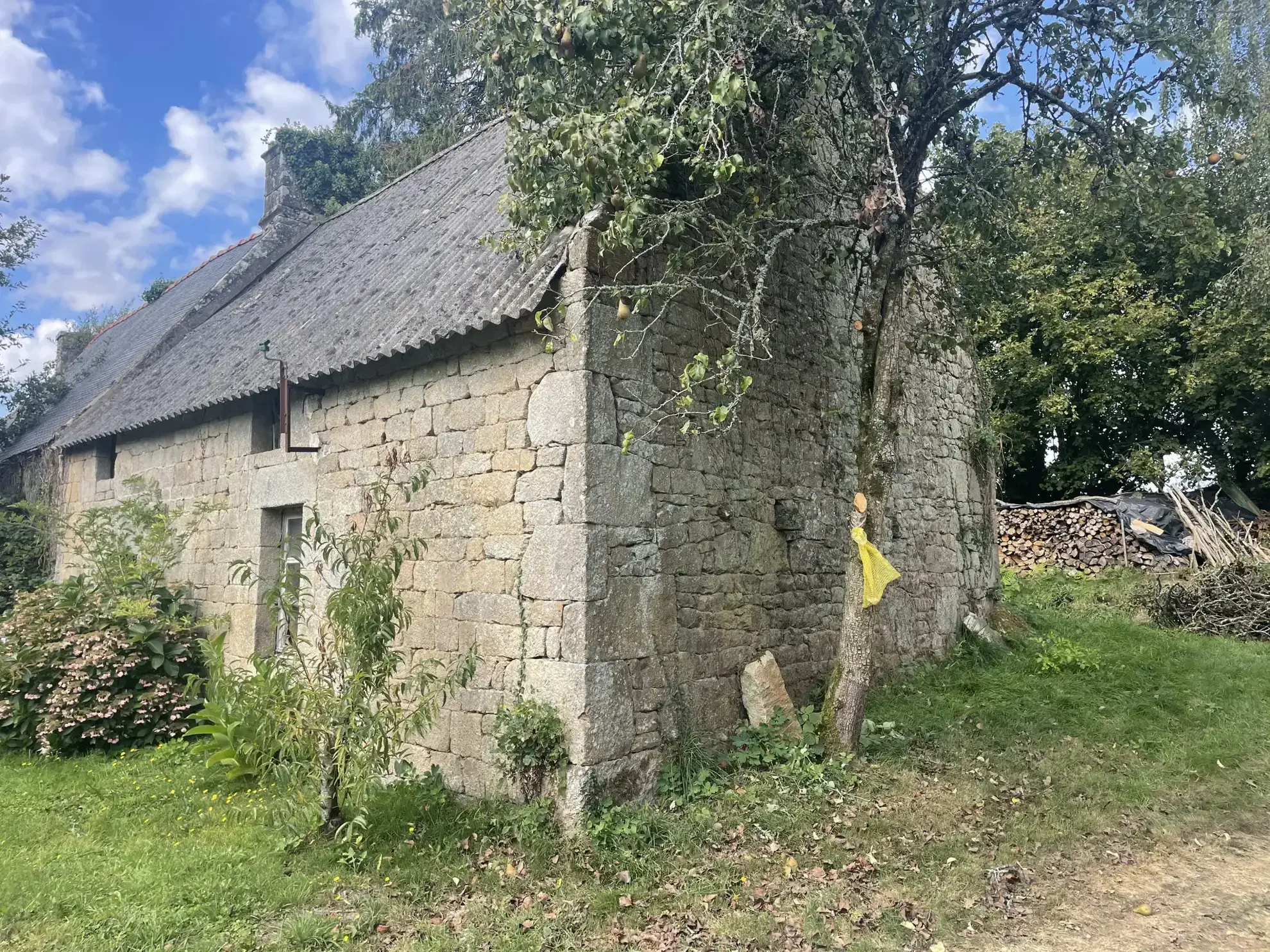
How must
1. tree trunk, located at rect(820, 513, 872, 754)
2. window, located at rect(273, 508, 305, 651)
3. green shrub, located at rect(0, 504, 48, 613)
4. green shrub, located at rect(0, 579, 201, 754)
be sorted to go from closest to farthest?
tree trunk, located at rect(820, 513, 872, 754), green shrub, located at rect(0, 579, 201, 754), window, located at rect(273, 508, 305, 651), green shrub, located at rect(0, 504, 48, 613)

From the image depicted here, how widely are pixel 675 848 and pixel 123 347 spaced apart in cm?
1398

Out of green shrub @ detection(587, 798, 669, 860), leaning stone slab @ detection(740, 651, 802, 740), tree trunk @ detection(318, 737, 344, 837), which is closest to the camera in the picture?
green shrub @ detection(587, 798, 669, 860)

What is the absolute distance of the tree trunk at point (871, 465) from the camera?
5.64 m

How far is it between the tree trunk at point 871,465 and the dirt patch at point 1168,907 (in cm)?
165

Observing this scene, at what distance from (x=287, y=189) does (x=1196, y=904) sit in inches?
569

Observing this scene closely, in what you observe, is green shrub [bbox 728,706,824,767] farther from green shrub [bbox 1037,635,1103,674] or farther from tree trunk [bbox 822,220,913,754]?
green shrub [bbox 1037,635,1103,674]

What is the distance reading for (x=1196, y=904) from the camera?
13.5 ft

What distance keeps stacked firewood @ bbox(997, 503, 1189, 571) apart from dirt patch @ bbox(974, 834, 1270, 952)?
9.19 meters

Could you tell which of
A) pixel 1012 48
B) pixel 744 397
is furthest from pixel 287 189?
pixel 1012 48

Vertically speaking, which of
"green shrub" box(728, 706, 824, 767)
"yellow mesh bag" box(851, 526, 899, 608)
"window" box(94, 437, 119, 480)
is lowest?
"green shrub" box(728, 706, 824, 767)

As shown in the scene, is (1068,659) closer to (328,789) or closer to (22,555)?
(328,789)

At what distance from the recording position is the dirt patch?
12.4 ft

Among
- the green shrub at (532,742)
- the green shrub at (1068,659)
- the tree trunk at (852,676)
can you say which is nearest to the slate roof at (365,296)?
the green shrub at (532,742)

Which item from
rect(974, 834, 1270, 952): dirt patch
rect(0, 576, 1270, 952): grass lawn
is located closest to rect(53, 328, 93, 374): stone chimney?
rect(0, 576, 1270, 952): grass lawn
